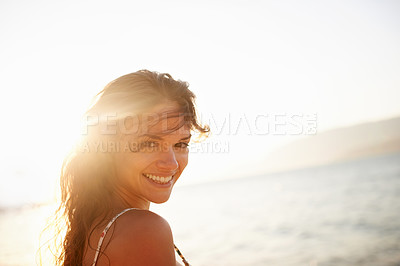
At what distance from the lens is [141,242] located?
143 centimetres

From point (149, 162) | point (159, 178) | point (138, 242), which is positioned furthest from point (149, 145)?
point (138, 242)

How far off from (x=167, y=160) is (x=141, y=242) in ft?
2.15

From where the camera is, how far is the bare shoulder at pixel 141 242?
142 centimetres

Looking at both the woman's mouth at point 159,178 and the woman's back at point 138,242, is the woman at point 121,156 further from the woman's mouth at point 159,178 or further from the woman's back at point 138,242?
the woman's back at point 138,242

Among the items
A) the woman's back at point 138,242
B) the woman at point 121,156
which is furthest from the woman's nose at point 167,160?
the woman's back at point 138,242

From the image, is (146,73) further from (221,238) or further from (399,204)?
(399,204)

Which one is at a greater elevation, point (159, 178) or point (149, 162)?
point (149, 162)

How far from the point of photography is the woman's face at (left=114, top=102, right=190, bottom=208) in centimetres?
196

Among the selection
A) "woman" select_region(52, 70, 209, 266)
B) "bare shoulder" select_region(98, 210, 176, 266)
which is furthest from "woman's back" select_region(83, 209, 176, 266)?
"woman" select_region(52, 70, 209, 266)

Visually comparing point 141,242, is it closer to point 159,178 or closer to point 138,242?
point 138,242

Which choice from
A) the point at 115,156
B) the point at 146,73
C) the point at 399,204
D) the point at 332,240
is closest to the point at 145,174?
the point at 115,156

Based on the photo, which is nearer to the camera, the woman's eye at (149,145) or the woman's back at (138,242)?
the woman's back at (138,242)

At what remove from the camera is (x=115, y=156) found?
203 cm

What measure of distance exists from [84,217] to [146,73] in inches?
40.0
